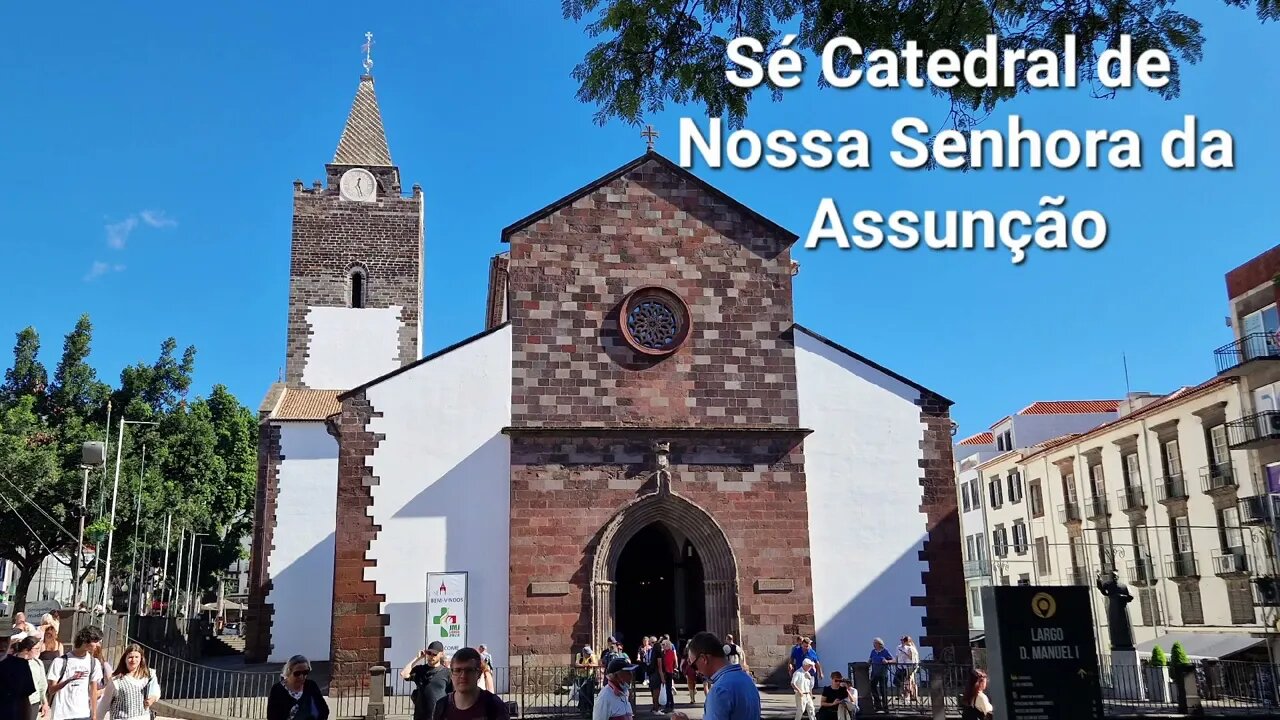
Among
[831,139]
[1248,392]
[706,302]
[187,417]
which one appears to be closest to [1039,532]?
[1248,392]

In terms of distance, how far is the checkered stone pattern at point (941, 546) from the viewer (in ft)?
65.9

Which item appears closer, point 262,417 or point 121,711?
point 121,711

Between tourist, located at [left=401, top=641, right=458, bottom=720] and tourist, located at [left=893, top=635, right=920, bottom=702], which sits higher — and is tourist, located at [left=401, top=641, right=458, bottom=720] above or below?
above

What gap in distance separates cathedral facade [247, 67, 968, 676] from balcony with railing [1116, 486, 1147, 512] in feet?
50.2

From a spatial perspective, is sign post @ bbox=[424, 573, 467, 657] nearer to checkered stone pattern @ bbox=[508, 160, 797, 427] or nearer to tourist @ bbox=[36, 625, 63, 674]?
checkered stone pattern @ bbox=[508, 160, 797, 427]

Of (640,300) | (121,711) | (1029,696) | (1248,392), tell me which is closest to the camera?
(1029,696)

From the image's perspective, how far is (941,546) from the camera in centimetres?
2052

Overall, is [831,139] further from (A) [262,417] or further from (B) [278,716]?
(A) [262,417]

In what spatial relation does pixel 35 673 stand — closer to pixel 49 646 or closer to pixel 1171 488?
pixel 49 646

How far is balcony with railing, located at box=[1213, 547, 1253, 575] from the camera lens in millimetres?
27984

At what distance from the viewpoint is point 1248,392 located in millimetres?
28094

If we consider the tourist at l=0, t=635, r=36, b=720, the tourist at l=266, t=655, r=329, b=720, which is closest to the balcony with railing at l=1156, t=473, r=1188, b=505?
the tourist at l=266, t=655, r=329, b=720

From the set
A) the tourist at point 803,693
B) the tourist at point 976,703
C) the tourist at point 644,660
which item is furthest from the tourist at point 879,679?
the tourist at point 976,703

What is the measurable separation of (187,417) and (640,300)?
24496 millimetres
